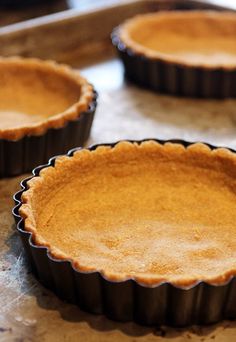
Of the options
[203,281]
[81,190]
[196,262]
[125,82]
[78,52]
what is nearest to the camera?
[203,281]

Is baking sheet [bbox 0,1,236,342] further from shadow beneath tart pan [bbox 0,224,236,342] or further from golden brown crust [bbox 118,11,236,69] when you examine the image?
golden brown crust [bbox 118,11,236,69]

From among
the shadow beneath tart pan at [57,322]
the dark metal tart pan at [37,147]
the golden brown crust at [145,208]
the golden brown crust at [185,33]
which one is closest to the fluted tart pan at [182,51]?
the golden brown crust at [185,33]

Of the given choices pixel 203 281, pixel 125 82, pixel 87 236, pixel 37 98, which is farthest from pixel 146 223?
pixel 125 82

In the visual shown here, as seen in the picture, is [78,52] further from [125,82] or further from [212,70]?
[212,70]

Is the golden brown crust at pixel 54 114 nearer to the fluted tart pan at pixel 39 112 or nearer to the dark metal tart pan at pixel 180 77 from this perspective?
the fluted tart pan at pixel 39 112

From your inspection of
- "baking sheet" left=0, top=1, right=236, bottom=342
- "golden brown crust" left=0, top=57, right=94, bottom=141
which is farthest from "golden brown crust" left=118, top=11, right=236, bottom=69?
"golden brown crust" left=0, top=57, right=94, bottom=141

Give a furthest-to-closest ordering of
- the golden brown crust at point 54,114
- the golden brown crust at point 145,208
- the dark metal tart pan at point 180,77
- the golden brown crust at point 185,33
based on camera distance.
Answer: the golden brown crust at point 185,33
the dark metal tart pan at point 180,77
the golden brown crust at point 54,114
the golden brown crust at point 145,208

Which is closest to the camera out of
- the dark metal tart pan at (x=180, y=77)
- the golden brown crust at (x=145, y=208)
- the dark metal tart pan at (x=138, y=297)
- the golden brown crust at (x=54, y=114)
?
the dark metal tart pan at (x=138, y=297)
